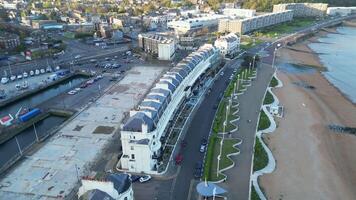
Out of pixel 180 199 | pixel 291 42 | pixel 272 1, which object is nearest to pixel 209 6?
pixel 272 1

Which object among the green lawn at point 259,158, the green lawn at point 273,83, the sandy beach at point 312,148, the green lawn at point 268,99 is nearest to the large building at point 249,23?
the green lawn at point 273,83

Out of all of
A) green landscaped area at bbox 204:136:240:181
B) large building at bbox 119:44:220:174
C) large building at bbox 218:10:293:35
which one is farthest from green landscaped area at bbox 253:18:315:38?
green landscaped area at bbox 204:136:240:181

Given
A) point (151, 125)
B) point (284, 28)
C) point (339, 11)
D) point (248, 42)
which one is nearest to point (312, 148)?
point (151, 125)

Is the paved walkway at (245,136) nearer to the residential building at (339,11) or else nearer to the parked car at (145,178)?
the parked car at (145,178)

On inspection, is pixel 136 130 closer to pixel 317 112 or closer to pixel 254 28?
pixel 317 112

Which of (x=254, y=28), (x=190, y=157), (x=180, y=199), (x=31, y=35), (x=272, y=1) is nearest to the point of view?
(x=180, y=199)

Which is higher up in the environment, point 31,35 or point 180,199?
point 31,35
